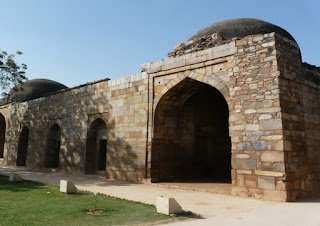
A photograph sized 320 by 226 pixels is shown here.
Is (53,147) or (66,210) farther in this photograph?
(53,147)

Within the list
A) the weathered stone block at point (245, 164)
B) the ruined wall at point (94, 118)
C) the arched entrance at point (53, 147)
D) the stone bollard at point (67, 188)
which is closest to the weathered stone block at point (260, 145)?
the weathered stone block at point (245, 164)

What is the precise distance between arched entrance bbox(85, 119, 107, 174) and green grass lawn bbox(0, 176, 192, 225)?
4.02 meters

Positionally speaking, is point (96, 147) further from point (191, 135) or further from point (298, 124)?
point (298, 124)

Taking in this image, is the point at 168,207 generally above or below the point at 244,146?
below

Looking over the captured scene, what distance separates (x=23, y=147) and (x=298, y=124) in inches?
510

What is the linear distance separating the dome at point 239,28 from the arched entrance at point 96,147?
4.87 m

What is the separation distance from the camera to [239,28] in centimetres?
895

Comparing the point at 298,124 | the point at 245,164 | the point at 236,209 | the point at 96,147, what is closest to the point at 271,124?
the point at 298,124

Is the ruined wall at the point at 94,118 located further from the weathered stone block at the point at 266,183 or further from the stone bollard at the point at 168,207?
the stone bollard at the point at 168,207

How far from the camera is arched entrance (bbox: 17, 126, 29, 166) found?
44.4 ft

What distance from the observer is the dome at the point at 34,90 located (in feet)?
51.0

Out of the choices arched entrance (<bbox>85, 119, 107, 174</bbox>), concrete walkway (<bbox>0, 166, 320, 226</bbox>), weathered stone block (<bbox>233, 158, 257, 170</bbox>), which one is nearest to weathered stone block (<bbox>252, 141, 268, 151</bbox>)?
weathered stone block (<bbox>233, 158, 257, 170</bbox>)

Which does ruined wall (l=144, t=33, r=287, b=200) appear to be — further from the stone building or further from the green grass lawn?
the green grass lawn

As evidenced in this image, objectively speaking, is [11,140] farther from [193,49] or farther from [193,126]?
[193,49]
